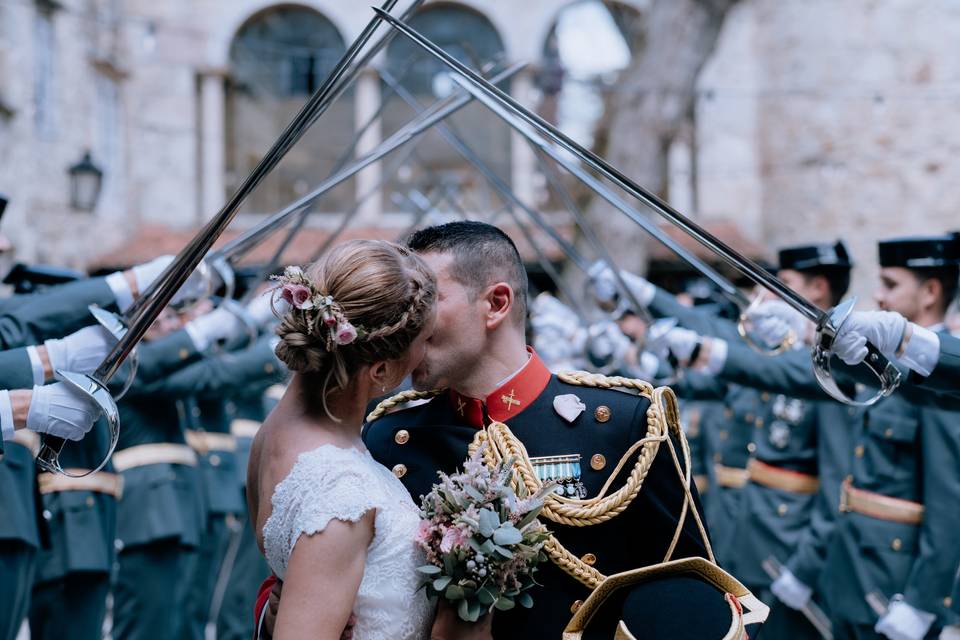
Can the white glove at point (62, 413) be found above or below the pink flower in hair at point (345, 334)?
below

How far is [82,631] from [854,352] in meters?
3.83

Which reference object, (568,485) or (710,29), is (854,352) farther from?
(710,29)

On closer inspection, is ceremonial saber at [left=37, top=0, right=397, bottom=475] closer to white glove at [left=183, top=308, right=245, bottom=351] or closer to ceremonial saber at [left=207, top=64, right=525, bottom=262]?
ceremonial saber at [left=207, top=64, right=525, bottom=262]

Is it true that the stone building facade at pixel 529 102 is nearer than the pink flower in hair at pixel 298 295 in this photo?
No

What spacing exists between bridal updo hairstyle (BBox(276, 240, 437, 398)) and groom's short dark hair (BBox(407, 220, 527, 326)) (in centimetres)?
40

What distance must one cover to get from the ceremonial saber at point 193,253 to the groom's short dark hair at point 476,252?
0.41 metres

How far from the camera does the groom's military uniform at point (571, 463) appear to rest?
2.65m

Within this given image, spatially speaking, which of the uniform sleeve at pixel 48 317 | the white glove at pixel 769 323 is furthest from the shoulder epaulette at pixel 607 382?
the uniform sleeve at pixel 48 317

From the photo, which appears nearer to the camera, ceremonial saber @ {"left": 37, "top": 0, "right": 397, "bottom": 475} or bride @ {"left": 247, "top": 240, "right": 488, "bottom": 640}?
bride @ {"left": 247, "top": 240, "right": 488, "bottom": 640}

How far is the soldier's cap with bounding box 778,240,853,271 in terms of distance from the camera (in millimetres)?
5940

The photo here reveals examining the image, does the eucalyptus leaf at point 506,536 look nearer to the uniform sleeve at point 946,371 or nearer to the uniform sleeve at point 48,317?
the uniform sleeve at point 946,371

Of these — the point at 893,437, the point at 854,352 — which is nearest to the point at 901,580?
the point at 893,437

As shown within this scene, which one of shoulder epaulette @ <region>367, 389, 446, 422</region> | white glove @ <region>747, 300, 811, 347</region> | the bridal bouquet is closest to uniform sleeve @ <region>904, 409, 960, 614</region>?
white glove @ <region>747, 300, 811, 347</region>

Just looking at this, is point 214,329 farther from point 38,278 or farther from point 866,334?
point 866,334
